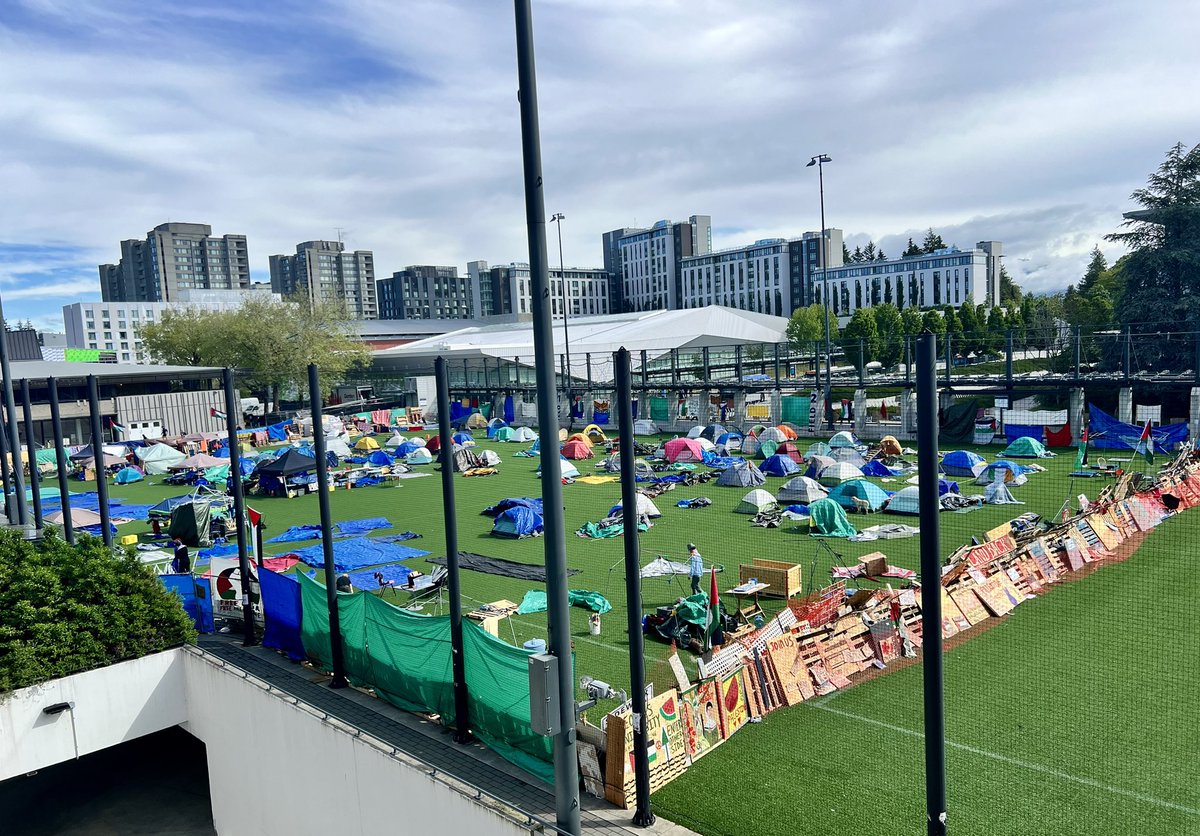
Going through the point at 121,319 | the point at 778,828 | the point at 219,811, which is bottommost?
the point at 219,811

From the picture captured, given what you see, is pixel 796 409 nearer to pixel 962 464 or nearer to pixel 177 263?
pixel 962 464

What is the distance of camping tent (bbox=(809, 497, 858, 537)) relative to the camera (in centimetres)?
1888

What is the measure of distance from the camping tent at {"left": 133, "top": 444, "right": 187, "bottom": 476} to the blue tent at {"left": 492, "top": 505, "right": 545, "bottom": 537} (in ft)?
70.8

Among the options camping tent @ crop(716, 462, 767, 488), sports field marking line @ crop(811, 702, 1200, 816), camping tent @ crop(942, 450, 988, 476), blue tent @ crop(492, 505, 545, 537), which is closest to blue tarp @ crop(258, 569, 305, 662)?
sports field marking line @ crop(811, 702, 1200, 816)

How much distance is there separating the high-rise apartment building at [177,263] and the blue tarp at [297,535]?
462 ft

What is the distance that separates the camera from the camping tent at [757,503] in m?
21.6

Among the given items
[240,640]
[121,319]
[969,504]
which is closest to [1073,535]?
[969,504]

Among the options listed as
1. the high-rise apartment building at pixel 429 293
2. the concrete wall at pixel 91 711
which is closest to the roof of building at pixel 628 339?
the concrete wall at pixel 91 711

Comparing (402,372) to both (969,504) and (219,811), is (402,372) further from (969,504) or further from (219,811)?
(219,811)

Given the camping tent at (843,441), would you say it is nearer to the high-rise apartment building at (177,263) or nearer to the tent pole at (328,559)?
the tent pole at (328,559)

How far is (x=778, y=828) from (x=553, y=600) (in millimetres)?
3567

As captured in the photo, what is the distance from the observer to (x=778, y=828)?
25.8 ft

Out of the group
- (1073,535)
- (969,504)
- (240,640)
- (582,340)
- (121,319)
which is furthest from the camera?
(121,319)

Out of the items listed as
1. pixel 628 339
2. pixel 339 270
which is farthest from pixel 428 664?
pixel 339 270
